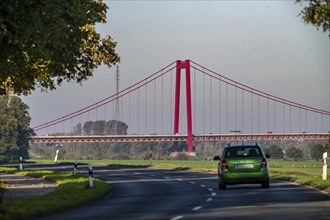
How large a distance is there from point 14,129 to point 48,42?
408 ft

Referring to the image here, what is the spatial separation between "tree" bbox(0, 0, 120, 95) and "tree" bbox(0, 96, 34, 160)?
350 feet

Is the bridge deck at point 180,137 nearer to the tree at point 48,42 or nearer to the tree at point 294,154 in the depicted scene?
the tree at point 294,154

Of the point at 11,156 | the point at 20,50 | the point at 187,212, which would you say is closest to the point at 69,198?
the point at 20,50

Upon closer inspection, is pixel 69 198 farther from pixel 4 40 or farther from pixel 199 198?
pixel 4 40

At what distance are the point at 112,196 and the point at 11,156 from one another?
117 m

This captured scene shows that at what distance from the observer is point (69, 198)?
96.9ft

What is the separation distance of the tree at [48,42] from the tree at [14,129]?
107 m

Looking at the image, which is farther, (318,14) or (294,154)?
(294,154)

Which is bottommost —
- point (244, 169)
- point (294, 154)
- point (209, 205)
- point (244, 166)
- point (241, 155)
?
point (209, 205)

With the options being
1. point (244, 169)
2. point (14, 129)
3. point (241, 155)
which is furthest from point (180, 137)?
point (244, 169)

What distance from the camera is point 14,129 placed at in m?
151

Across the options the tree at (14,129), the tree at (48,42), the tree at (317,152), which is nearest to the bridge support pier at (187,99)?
the tree at (14,129)

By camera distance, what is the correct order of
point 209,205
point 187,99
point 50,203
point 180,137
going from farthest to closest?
1. point 187,99
2. point 180,137
3. point 50,203
4. point 209,205

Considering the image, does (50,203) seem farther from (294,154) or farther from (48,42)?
(294,154)
